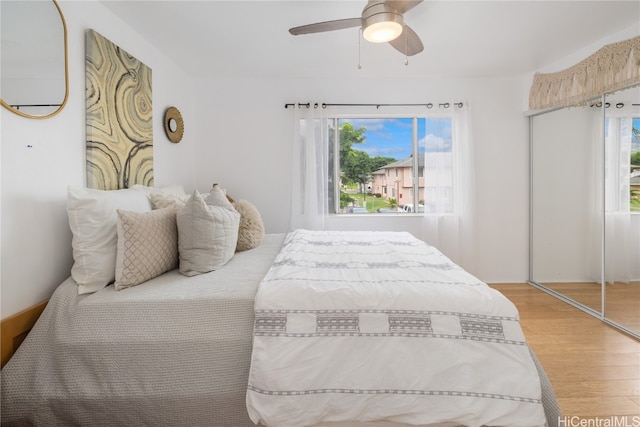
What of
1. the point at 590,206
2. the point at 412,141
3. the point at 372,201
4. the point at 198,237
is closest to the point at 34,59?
the point at 198,237

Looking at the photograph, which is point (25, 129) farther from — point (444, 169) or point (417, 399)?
point (444, 169)

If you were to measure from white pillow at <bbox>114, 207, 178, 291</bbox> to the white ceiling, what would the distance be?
1.53m

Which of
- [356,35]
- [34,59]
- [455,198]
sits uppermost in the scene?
[356,35]

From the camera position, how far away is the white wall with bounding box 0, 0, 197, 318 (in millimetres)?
1477

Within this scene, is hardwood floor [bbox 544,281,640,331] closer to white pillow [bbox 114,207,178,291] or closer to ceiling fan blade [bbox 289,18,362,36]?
ceiling fan blade [bbox 289,18,362,36]

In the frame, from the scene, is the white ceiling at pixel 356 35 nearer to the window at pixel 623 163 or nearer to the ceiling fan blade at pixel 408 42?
the ceiling fan blade at pixel 408 42

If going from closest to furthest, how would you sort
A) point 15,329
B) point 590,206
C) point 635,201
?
point 15,329 → point 635,201 → point 590,206

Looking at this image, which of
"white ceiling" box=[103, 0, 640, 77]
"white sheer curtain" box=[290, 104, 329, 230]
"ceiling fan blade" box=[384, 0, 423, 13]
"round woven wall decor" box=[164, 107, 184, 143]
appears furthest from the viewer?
"white sheer curtain" box=[290, 104, 329, 230]

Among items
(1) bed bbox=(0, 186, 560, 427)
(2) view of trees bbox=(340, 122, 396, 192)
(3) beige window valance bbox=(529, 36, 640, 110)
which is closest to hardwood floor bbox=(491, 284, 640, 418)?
(1) bed bbox=(0, 186, 560, 427)

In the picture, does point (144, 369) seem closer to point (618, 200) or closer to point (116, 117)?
point (116, 117)

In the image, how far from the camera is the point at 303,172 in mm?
3789

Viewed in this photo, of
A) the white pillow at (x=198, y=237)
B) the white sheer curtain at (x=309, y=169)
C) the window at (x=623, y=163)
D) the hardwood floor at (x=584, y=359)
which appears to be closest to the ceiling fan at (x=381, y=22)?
the white pillow at (x=198, y=237)

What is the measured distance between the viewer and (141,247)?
1.59 metres

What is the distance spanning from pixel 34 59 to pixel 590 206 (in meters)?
4.18
